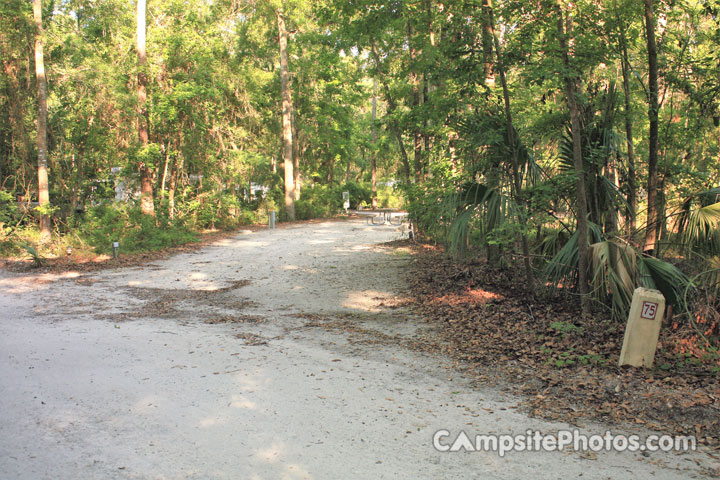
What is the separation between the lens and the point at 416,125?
10.7 m

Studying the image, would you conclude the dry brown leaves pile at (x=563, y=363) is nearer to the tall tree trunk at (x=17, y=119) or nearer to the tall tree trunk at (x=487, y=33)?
the tall tree trunk at (x=487, y=33)

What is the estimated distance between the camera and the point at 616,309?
661cm

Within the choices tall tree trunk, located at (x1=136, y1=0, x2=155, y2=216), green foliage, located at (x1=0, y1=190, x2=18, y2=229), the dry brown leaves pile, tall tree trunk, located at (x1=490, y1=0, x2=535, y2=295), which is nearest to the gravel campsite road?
the dry brown leaves pile

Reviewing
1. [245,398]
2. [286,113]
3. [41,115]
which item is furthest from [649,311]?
[286,113]

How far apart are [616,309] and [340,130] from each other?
31.2 metres

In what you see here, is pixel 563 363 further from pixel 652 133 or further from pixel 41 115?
pixel 41 115

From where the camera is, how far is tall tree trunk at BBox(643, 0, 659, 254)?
7.23 m

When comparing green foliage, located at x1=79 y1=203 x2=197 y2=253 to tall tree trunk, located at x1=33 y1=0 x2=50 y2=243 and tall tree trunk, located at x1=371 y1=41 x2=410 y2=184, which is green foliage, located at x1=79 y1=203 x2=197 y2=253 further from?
tall tree trunk, located at x1=371 y1=41 x2=410 y2=184

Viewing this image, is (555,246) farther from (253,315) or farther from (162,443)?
(162,443)

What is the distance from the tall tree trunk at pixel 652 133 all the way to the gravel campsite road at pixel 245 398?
11.2 feet

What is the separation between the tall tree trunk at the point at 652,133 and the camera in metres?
7.23

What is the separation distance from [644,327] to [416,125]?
637cm

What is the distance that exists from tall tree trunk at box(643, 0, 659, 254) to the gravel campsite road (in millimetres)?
3413

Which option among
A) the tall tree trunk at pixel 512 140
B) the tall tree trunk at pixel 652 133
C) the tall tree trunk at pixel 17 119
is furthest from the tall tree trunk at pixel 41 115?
the tall tree trunk at pixel 652 133
